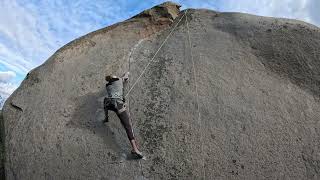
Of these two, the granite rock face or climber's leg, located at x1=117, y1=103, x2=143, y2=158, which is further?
climber's leg, located at x1=117, y1=103, x2=143, y2=158

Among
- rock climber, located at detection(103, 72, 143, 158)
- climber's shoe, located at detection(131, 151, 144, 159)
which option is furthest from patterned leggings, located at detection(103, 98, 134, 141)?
climber's shoe, located at detection(131, 151, 144, 159)

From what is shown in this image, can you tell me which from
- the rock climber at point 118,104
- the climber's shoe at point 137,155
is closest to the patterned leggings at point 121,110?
the rock climber at point 118,104

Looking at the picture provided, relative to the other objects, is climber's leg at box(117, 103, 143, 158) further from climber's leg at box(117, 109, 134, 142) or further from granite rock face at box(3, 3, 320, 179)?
granite rock face at box(3, 3, 320, 179)

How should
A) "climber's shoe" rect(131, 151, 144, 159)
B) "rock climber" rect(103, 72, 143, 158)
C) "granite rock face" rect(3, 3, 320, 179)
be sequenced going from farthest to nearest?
"rock climber" rect(103, 72, 143, 158) → "climber's shoe" rect(131, 151, 144, 159) → "granite rock face" rect(3, 3, 320, 179)

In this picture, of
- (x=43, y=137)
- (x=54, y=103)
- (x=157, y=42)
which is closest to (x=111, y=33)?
(x=157, y=42)

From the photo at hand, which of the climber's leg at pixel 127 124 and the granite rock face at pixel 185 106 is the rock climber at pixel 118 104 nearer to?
the climber's leg at pixel 127 124

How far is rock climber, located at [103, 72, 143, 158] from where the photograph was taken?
10.9m

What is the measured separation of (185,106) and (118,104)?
149cm

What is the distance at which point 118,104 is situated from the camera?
36.7 feet

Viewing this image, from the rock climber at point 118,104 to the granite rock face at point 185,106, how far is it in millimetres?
301

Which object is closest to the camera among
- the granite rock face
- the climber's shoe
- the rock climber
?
the granite rock face

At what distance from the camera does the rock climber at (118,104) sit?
10.9m

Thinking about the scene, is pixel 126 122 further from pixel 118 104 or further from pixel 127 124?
pixel 118 104

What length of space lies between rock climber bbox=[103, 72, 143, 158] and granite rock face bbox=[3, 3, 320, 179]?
0.99 feet
